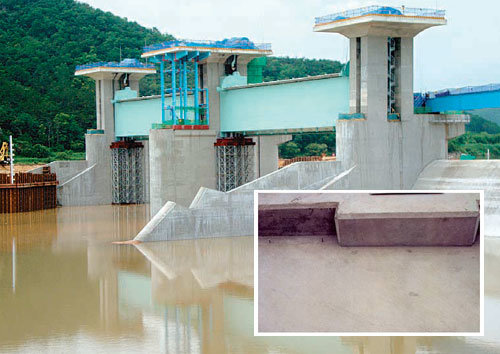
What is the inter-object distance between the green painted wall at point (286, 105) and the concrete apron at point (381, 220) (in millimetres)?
28648

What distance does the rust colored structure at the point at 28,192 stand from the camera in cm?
4825

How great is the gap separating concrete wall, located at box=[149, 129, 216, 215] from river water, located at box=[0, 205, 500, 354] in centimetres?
445

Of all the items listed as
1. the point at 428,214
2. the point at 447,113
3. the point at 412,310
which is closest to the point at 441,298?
the point at 412,310

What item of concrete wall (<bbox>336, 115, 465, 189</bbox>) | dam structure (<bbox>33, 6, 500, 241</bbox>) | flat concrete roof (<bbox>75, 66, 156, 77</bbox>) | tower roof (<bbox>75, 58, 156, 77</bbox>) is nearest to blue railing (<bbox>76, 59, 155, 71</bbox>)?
tower roof (<bbox>75, 58, 156, 77</bbox>)

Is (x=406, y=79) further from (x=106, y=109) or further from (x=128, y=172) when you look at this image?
(x=106, y=109)

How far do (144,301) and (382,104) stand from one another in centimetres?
1534

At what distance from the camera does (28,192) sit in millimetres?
49656

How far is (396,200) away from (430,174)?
2848 cm

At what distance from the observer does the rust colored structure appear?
48250 mm

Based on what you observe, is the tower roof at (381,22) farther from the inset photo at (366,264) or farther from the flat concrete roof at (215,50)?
the inset photo at (366,264)

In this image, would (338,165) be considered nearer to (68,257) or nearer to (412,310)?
(68,257)

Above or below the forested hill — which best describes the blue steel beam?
below

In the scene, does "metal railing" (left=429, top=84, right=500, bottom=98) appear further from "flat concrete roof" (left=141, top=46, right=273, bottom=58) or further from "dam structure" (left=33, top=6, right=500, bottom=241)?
"flat concrete roof" (left=141, top=46, right=273, bottom=58)

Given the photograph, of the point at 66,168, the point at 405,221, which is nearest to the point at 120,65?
the point at 66,168
